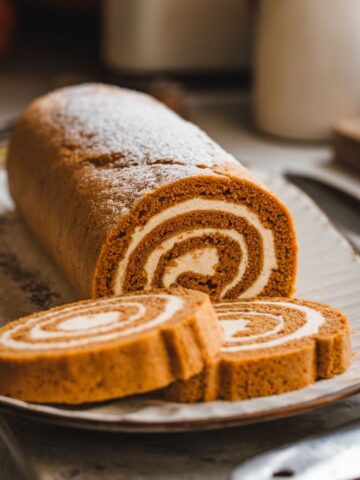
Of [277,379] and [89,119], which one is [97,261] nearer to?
[277,379]

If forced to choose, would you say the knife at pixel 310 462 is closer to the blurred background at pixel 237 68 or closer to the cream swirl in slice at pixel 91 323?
the cream swirl in slice at pixel 91 323

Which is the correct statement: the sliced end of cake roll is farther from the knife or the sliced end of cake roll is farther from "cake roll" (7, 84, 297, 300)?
the knife

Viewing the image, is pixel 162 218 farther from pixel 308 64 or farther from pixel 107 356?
pixel 308 64

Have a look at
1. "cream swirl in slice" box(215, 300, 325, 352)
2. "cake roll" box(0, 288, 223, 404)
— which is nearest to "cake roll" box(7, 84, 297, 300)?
"cream swirl in slice" box(215, 300, 325, 352)

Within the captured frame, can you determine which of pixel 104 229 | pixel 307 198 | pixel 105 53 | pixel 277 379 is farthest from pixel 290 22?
pixel 277 379

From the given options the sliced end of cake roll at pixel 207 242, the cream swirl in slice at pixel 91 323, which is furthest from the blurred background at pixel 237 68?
the cream swirl in slice at pixel 91 323

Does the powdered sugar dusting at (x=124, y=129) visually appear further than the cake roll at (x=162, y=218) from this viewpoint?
Yes
